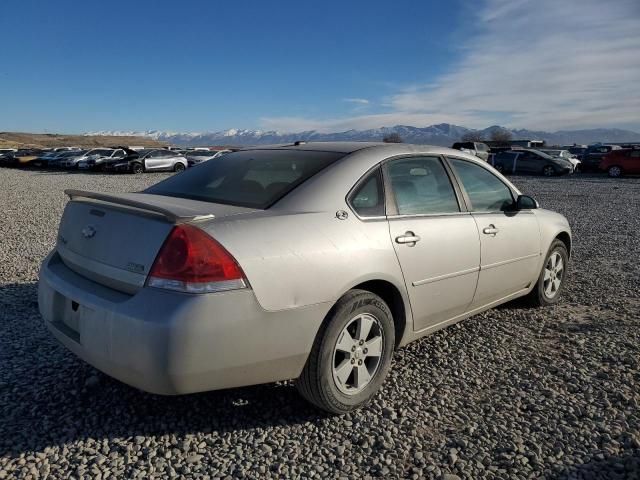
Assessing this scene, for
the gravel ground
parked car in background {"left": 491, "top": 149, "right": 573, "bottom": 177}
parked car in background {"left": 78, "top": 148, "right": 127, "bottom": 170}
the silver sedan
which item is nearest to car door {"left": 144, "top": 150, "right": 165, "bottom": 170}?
parked car in background {"left": 78, "top": 148, "right": 127, "bottom": 170}

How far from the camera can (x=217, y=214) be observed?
251cm

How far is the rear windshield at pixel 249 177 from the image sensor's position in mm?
2887

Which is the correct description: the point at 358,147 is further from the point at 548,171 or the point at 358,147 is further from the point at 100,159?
the point at 100,159

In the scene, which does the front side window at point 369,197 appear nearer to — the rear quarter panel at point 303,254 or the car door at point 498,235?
the rear quarter panel at point 303,254

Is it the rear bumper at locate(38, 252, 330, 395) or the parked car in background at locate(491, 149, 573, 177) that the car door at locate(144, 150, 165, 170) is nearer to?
the parked car in background at locate(491, 149, 573, 177)

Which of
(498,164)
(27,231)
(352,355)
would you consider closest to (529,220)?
(352,355)

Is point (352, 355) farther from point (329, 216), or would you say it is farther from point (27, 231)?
point (27, 231)

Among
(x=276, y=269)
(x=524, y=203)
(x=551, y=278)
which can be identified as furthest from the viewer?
(x=551, y=278)

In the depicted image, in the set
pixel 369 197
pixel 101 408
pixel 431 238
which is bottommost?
pixel 101 408

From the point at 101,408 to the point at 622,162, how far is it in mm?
27958

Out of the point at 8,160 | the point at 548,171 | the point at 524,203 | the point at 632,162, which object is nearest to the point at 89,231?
the point at 524,203

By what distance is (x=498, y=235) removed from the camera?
151 inches

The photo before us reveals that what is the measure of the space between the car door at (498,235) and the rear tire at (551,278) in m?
0.28

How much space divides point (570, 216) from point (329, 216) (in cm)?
1046
